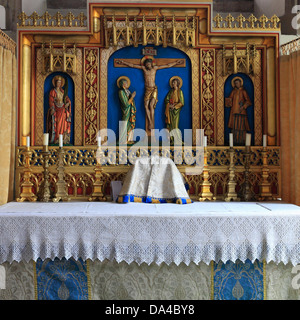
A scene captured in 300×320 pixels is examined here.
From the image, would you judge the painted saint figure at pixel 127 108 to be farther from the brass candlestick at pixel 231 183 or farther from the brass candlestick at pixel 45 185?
the brass candlestick at pixel 231 183

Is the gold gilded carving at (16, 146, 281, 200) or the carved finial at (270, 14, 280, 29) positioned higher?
the carved finial at (270, 14, 280, 29)

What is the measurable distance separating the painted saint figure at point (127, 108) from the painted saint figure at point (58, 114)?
2.55ft

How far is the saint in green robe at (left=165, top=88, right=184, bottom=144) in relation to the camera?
5035 millimetres

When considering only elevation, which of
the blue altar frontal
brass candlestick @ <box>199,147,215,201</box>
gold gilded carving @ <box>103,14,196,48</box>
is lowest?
the blue altar frontal

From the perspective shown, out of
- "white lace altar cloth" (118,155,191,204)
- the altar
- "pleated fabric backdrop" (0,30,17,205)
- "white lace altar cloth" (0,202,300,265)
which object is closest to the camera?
"white lace altar cloth" (0,202,300,265)

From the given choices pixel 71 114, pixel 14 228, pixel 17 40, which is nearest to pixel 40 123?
pixel 71 114

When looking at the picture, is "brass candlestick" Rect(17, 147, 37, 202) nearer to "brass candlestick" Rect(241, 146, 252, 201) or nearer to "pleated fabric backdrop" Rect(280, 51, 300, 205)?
"brass candlestick" Rect(241, 146, 252, 201)

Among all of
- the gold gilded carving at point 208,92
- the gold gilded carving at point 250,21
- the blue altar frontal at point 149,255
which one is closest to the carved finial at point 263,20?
the gold gilded carving at point 250,21

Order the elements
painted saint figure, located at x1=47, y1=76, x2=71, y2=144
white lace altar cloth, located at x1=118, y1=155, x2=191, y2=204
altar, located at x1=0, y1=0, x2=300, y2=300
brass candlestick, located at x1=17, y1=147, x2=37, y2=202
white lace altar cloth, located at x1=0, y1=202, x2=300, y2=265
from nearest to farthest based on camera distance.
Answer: white lace altar cloth, located at x1=0, y1=202, x2=300, y2=265
white lace altar cloth, located at x1=118, y1=155, x2=191, y2=204
brass candlestick, located at x1=17, y1=147, x2=37, y2=202
altar, located at x1=0, y1=0, x2=300, y2=300
painted saint figure, located at x1=47, y1=76, x2=71, y2=144

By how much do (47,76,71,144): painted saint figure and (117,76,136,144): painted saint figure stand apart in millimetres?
778

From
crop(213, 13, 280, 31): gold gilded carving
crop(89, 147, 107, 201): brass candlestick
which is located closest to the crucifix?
crop(213, 13, 280, 31): gold gilded carving

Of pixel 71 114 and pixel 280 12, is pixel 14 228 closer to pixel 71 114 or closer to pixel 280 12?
pixel 71 114

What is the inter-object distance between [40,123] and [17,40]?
47.1 inches

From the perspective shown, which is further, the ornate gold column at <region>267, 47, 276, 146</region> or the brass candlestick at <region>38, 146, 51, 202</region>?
the ornate gold column at <region>267, 47, 276, 146</region>
